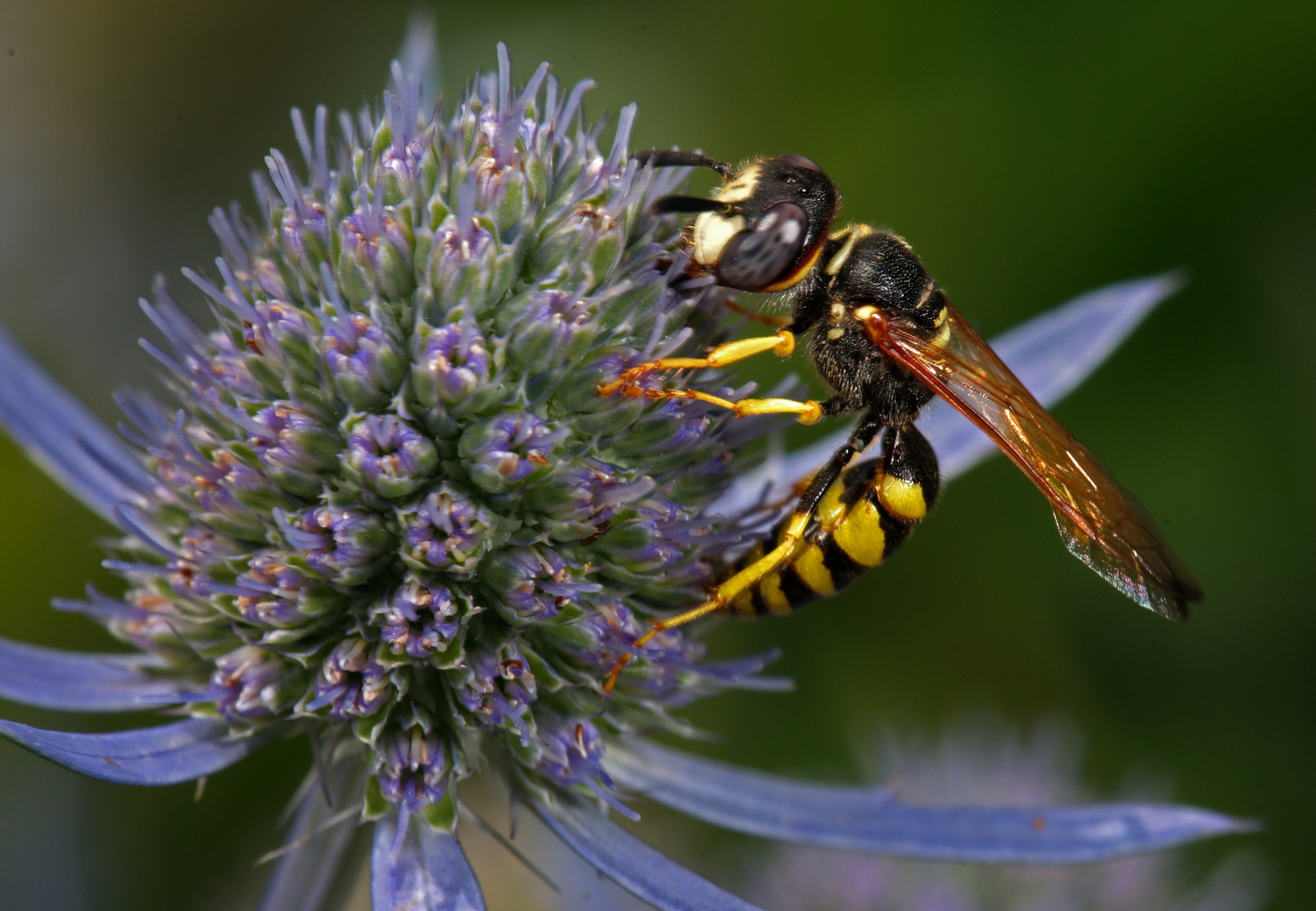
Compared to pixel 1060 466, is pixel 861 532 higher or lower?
lower

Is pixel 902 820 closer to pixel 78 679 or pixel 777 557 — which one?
pixel 777 557

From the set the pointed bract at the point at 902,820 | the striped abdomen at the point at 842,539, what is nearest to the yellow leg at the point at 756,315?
the striped abdomen at the point at 842,539

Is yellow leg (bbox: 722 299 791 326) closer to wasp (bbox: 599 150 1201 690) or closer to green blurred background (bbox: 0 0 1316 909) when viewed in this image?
wasp (bbox: 599 150 1201 690)

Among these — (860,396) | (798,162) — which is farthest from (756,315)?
(798,162)

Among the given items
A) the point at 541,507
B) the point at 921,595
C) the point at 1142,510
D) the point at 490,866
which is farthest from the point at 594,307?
the point at 921,595

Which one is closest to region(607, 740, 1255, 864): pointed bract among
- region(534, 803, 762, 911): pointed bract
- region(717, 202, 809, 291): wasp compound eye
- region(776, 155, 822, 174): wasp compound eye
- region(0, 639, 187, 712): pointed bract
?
region(534, 803, 762, 911): pointed bract
